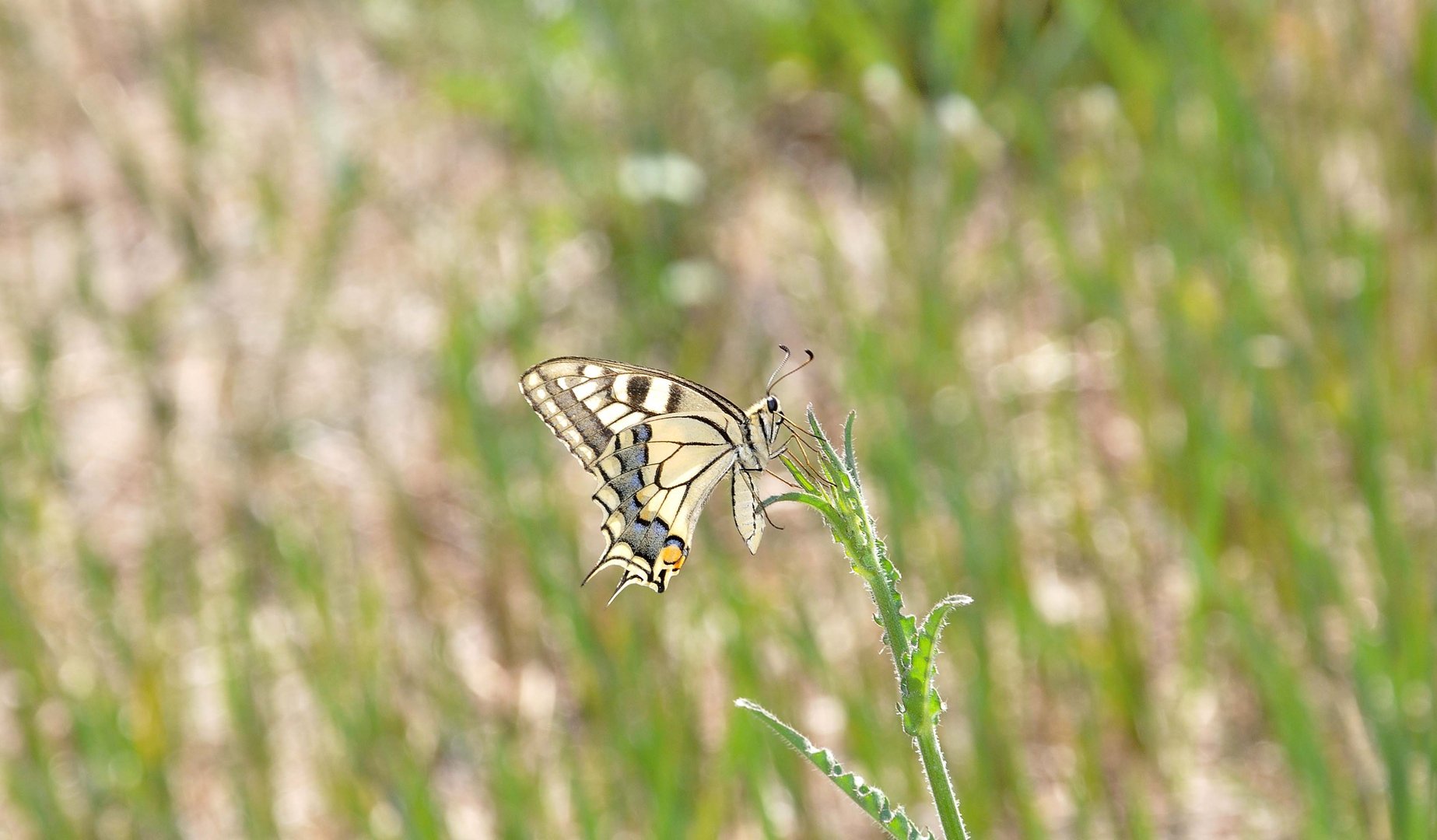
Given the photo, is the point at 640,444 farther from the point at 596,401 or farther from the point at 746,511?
the point at 746,511

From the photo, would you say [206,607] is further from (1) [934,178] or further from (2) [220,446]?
(1) [934,178]

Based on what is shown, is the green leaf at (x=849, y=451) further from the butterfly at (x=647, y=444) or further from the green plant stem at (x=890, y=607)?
the butterfly at (x=647, y=444)

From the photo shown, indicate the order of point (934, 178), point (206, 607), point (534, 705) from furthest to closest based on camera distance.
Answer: point (934, 178), point (206, 607), point (534, 705)

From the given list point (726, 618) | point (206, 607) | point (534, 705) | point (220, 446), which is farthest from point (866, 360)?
point (220, 446)

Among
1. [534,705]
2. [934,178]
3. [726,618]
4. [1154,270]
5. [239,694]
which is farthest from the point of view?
[934,178]

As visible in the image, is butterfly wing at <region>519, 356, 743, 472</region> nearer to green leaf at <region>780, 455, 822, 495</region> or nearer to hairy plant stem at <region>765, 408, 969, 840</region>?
green leaf at <region>780, 455, 822, 495</region>

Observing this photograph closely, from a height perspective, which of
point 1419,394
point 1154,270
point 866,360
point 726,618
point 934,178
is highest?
point 934,178

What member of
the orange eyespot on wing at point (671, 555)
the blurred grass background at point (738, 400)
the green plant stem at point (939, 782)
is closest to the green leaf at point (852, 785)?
the green plant stem at point (939, 782)
